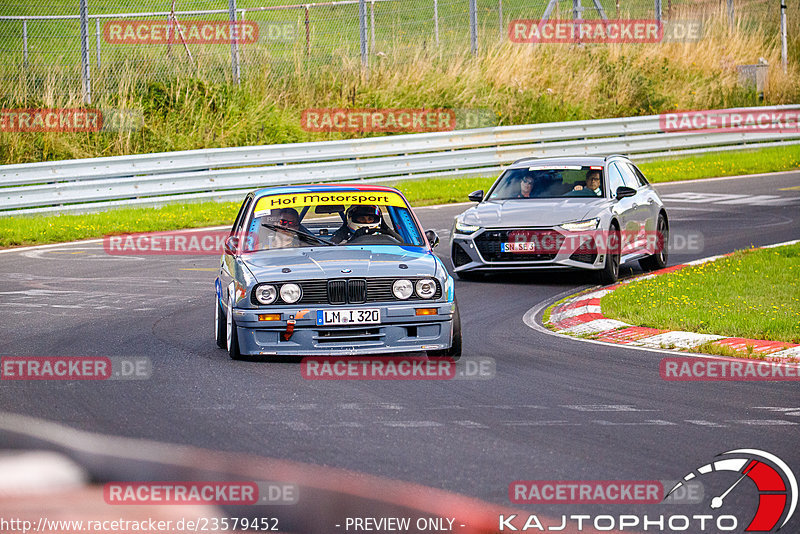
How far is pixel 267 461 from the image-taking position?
629 cm

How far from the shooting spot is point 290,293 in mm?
9109

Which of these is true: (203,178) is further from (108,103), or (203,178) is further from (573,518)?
(573,518)

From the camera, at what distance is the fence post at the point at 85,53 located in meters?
23.9

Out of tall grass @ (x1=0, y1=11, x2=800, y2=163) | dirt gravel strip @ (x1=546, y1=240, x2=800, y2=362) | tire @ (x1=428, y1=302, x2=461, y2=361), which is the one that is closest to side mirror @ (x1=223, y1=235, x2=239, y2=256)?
tire @ (x1=428, y1=302, x2=461, y2=361)

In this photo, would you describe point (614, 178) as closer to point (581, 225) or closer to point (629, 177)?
point (629, 177)

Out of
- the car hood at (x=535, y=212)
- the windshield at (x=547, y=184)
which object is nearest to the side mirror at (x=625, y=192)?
the car hood at (x=535, y=212)

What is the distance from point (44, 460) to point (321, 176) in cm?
1768

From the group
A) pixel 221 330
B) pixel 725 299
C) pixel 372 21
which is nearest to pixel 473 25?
pixel 372 21

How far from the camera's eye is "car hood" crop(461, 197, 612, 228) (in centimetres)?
1417

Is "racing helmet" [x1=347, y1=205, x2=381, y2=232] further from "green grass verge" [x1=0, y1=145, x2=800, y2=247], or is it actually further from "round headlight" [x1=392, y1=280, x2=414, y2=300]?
"green grass verge" [x1=0, y1=145, x2=800, y2=247]

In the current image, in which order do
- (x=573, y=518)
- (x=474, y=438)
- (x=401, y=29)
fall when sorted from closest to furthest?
(x=573, y=518) → (x=474, y=438) → (x=401, y=29)

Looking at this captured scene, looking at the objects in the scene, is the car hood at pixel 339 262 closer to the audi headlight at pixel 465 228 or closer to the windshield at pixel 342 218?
the windshield at pixel 342 218

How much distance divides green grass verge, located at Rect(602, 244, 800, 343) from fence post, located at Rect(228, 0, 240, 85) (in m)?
14.0

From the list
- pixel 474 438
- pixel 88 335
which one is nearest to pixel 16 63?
pixel 88 335
